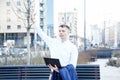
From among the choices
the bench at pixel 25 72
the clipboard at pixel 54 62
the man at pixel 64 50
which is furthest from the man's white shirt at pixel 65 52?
the bench at pixel 25 72

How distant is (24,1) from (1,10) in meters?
30.0

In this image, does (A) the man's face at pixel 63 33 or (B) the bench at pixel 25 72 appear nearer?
(A) the man's face at pixel 63 33

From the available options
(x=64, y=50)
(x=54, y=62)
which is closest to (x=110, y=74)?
(x=64, y=50)

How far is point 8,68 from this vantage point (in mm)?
6250

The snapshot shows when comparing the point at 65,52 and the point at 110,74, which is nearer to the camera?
the point at 65,52

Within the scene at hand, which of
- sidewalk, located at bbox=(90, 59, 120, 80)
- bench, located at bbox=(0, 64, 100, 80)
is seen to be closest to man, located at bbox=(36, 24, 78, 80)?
bench, located at bbox=(0, 64, 100, 80)

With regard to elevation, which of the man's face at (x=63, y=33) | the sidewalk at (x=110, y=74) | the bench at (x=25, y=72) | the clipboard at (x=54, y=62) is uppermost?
the man's face at (x=63, y=33)

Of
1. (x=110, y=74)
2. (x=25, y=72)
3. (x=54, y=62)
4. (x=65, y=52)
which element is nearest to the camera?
(x=54, y=62)

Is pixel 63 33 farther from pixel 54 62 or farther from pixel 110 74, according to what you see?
pixel 110 74

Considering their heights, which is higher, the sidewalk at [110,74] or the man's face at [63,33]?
the man's face at [63,33]

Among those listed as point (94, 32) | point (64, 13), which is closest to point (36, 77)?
point (64, 13)

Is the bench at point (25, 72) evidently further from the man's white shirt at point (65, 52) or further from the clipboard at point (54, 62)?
the clipboard at point (54, 62)

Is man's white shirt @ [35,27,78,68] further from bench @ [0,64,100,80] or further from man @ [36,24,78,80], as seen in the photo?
bench @ [0,64,100,80]

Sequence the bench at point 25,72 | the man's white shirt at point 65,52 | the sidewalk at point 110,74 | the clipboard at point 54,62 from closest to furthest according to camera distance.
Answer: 1. the clipboard at point 54,62
2. the man's white shirt at point 65,52
3. the bench at point 25,72
4. the sidewalk at point 110,74
